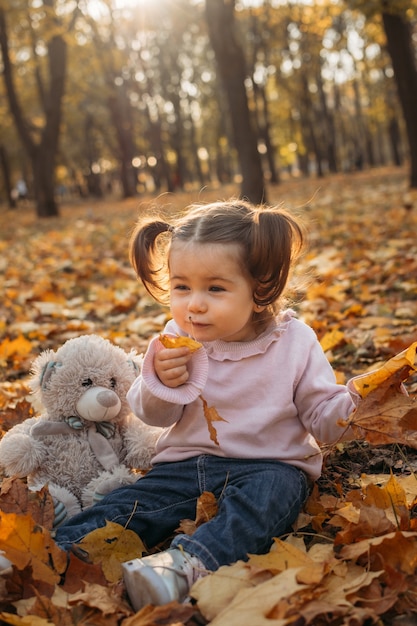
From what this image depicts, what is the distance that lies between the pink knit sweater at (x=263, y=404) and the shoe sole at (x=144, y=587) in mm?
541

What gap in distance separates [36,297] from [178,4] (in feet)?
76.1

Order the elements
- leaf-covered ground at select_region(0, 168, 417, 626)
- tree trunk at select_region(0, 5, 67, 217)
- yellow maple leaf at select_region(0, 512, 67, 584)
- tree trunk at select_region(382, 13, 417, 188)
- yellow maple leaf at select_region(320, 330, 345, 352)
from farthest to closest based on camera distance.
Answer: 1. tree trunk at select_region(0, 5, 67, 217)
2. tree trunk at select_region(382, 13, 417, 188)
3. yellow maple leaf at select_region(320, 330, 345, 352)
4. yellow maple leaf at select_region(0, 512, 67, 584)
5. leaf-covered ground at select_region(0, 168, 417, 626)

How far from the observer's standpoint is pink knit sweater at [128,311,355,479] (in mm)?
2088

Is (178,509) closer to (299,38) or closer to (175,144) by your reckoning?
(299,38)

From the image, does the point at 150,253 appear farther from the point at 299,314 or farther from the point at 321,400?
the point at 299,314

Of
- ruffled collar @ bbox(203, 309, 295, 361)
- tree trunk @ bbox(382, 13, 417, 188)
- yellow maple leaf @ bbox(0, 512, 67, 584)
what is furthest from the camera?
tree trunk @ bbox(382, 13, 417, 188)

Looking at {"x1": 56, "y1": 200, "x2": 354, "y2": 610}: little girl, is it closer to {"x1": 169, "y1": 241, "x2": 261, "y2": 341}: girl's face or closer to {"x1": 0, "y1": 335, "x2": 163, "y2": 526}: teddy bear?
{"x1": 169, "y1": 241, "x2": 261, "y2": 341}: girl's face

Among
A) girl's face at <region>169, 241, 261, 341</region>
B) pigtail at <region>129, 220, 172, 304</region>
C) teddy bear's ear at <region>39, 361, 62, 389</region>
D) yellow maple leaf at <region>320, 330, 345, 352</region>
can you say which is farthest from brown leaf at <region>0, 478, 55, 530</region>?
yellow maple leaf at <region>320, 330, 345, 352</region>

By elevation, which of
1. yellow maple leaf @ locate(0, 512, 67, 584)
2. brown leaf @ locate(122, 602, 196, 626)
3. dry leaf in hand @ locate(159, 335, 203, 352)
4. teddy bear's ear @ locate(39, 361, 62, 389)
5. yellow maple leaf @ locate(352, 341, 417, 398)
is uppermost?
dry leaf in hand @ locate(159, 335, 203, 352)

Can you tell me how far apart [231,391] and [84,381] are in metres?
0.52

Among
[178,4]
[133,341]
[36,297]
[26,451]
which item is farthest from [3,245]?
[178,4]

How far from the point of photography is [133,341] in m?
4.26

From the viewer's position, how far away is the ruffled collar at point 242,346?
2.16m

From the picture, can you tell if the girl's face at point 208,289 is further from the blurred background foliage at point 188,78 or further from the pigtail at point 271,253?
the blurred background foliage at point 188,78
